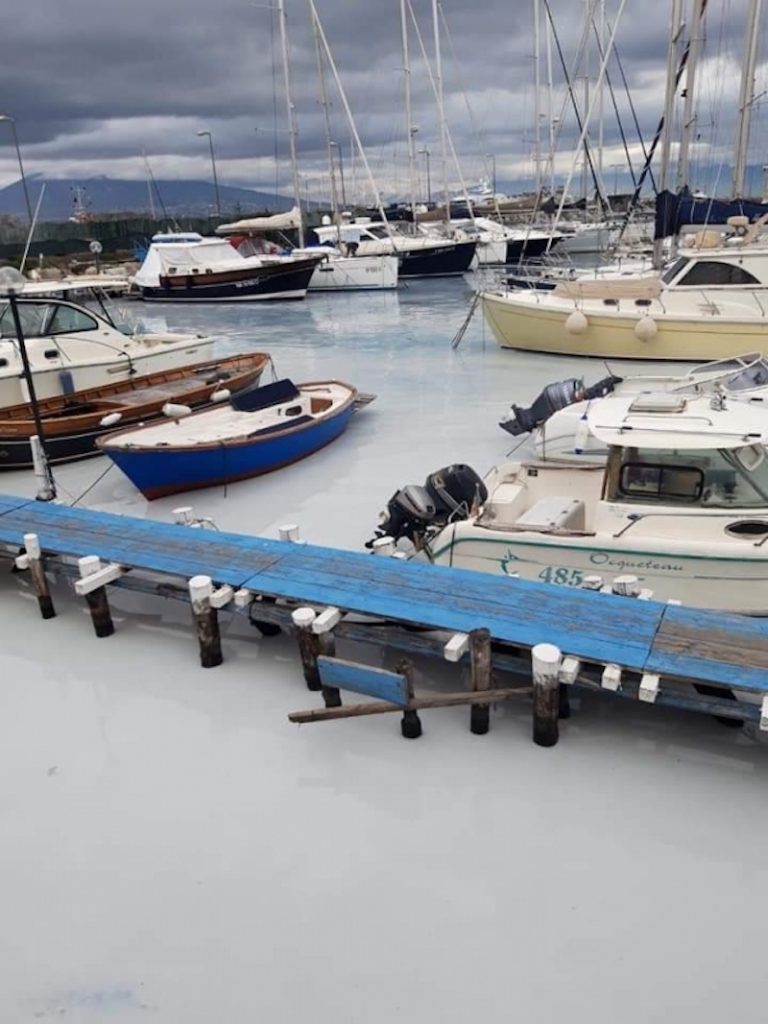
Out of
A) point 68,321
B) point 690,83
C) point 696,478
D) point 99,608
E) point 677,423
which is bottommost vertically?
point 99,608

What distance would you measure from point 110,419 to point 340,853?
7.08 m

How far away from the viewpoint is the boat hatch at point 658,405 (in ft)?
18.7

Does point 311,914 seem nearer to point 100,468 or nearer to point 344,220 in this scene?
point 100,468

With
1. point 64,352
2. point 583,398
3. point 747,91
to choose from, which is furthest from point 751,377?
point 747,91

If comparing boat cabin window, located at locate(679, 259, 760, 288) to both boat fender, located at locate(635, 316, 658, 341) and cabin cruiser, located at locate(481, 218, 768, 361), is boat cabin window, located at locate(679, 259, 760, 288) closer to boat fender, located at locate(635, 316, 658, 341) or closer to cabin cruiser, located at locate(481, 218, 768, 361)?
cabin cruiser, located at locate(481, 218, 768, 361)

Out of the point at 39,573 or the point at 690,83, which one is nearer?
the point at 39,573

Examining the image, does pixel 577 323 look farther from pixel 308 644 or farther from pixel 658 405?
pixel 308 644

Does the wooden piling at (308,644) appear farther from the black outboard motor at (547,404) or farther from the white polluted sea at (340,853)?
the black outboard motor at (547,404)

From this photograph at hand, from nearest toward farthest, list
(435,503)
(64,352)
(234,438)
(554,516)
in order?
(554,516), (435,503), (234,438), (64,352)

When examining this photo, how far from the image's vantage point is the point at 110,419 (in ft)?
31.3

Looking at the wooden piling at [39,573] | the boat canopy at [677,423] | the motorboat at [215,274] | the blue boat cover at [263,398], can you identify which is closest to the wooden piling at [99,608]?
→ the wooden piling at [39,573]

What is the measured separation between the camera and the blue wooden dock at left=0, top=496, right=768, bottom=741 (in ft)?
13.9

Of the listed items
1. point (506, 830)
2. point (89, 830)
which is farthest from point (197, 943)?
point (506, 830)

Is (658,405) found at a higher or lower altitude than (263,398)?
higher
